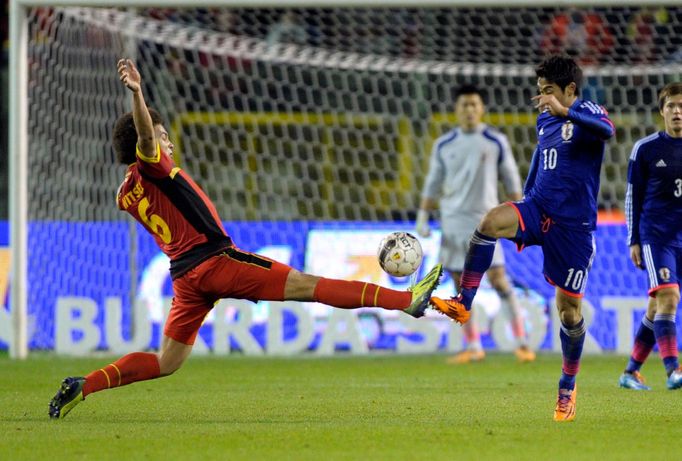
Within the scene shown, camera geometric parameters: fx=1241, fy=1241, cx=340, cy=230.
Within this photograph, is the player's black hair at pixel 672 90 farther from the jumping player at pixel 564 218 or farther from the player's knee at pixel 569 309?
the player's knee at pixel 569 309

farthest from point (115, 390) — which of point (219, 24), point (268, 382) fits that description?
point (219, 24)

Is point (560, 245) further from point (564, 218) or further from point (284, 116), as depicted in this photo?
point (284, 116)

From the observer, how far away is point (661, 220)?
312 inches

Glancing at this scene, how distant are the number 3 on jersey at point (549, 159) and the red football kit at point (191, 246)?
56.9 inches

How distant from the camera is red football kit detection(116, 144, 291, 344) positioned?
19.9 ft

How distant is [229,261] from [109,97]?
7.16 meters

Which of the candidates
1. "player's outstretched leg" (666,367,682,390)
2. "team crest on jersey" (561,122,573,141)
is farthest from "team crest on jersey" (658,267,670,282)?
Answer: "team crest on jersey" (561,122,573,141)

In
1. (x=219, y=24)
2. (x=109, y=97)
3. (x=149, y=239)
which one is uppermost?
(x=219, y=24)

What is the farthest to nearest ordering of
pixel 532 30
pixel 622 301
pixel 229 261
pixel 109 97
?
pixel 532 30 → pixel 109 97 → pixel 622 301 → pixel 229 261

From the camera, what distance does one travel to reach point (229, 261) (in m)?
6.10

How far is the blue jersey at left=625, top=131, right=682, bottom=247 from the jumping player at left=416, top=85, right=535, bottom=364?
2458 millimetres

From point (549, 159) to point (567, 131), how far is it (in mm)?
173

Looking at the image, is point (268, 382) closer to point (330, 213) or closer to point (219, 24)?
point (330, 213)

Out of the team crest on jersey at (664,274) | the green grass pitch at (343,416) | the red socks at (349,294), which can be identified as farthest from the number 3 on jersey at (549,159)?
the team crest on jersey at (664,274)
